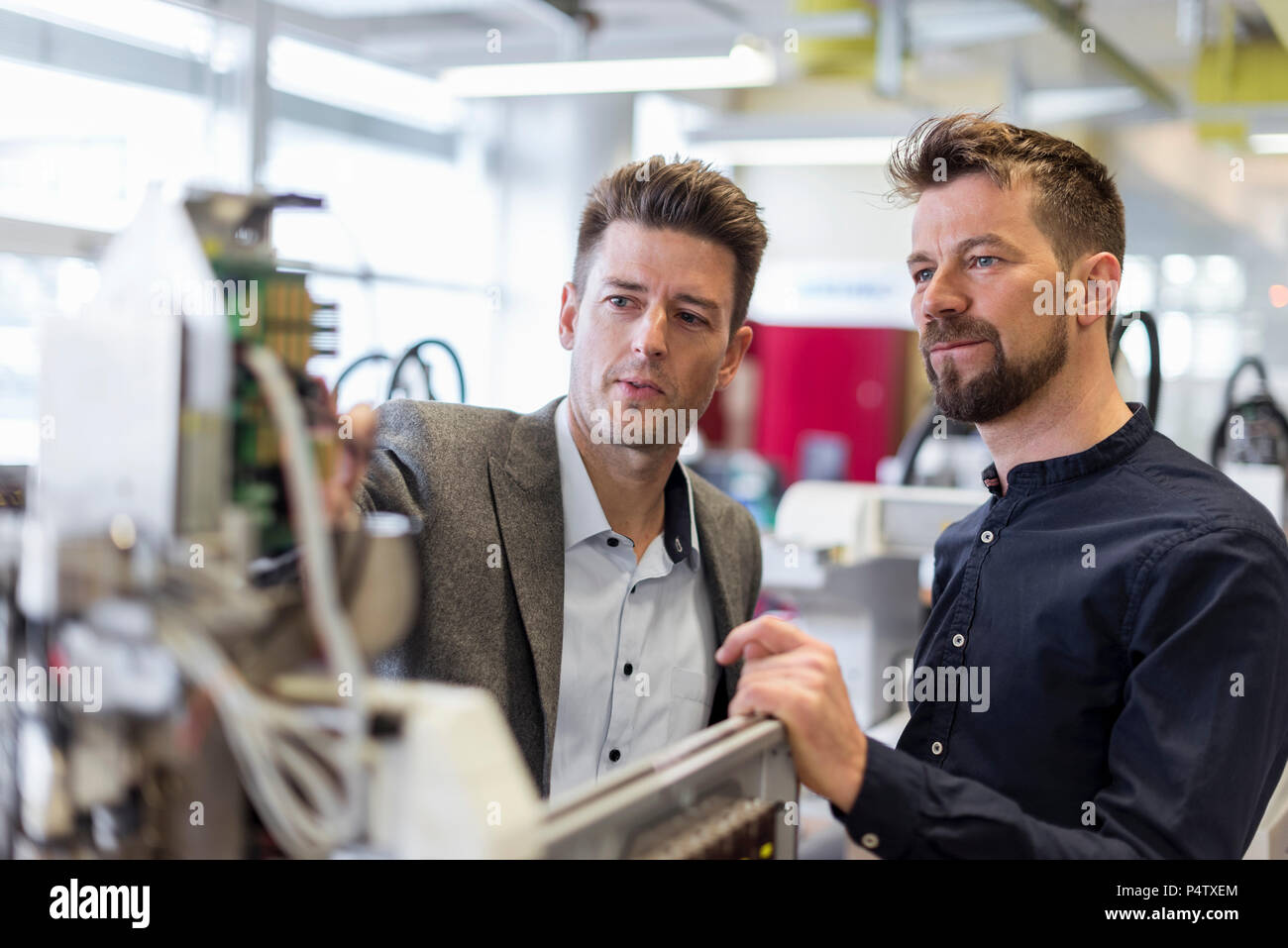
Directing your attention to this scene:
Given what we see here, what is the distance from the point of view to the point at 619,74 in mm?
4109

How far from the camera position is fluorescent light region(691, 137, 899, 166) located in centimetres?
484

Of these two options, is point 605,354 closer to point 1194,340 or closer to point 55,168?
point 55,168

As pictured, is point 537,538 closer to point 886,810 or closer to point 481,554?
point 481,554

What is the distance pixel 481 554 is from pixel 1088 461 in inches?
30.6

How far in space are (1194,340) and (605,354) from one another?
20.3 feet

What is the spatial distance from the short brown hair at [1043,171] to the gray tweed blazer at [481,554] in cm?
69

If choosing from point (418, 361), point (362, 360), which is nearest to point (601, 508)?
point (362, 360)

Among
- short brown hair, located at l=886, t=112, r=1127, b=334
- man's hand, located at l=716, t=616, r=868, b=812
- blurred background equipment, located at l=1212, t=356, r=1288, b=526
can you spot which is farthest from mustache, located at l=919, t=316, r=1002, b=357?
blurred background equipment, located at l=1212, t=356, r=1288, b=526

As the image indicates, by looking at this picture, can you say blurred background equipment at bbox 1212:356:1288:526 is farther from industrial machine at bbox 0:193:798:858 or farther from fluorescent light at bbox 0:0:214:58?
fluorescent light at bbox 0:0:214:58

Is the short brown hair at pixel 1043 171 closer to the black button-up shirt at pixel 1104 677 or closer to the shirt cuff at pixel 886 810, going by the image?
the black button-up shirt at pixel 1104 677

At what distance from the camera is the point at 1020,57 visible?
6016 mm
